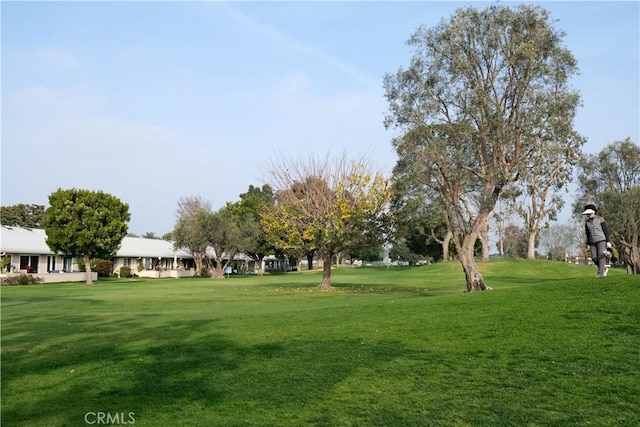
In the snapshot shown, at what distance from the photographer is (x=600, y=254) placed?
15.1m

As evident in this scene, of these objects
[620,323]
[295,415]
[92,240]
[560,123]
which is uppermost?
[560,123]

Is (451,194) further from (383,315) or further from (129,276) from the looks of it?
(129,276)

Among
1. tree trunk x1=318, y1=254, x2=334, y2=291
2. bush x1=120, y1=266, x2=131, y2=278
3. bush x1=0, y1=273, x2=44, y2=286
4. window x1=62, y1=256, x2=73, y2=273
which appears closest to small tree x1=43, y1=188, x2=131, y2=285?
bush x1=0, y1=273, x2=44, y2=286

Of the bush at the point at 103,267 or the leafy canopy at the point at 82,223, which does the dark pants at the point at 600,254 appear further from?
the bush at the point at 103,267

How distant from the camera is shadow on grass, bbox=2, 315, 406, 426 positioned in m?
7.27

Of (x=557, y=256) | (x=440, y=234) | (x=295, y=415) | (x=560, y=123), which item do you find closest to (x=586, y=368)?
(x=295, y=415)

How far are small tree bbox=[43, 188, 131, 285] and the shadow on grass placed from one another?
130 ft

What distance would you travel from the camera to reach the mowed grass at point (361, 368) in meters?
6.66

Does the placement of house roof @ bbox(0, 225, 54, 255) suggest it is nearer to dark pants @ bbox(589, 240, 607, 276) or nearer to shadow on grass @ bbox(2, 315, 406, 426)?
shadow on grass @ bbox(2, 315, 406, 426)

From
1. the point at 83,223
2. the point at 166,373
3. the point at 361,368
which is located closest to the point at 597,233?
the point at 361,368

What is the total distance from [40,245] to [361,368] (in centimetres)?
5849

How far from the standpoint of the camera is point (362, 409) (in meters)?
6.85

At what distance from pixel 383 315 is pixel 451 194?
44.8 ft

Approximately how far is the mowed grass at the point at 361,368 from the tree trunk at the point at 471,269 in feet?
36.6
